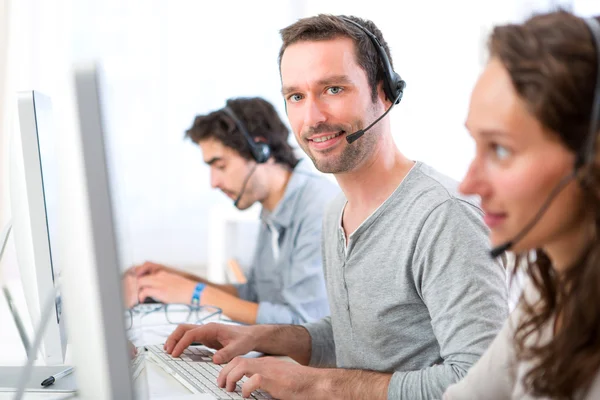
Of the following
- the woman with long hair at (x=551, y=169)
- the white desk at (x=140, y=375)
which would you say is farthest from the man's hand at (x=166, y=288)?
the woman with long hair at (x=551, y=169)

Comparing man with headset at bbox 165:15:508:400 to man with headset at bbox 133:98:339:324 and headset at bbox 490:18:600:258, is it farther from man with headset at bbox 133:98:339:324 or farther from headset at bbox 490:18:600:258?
man with headset at bbox 133:98:339:324

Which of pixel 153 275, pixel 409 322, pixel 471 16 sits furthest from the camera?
pixel 471 16

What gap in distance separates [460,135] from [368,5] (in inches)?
30.7

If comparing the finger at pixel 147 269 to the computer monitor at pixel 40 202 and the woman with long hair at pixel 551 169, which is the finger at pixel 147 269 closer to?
Result: the computer monitor at pixel 40 202

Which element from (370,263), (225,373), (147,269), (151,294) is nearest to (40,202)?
(225,373)

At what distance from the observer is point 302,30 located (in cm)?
130

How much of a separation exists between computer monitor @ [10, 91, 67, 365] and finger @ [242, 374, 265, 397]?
29 centimetres

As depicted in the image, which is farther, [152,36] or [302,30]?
[152,36]

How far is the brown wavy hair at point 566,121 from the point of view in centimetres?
66

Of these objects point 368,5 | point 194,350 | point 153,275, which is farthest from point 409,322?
point 368,5

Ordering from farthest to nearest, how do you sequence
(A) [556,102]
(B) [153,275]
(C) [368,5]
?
(C) [368,5], (B) [153,275], (A) [556,102]

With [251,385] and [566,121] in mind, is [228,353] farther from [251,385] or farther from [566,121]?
[566,121]

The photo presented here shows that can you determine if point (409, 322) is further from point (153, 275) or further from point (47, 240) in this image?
point (153, 275)

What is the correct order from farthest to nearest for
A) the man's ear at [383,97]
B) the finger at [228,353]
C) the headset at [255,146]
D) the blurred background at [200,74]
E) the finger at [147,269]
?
the blurred background at [200,74]
the headset at [255,146]
the finger at [147,269]
the man's ear at [383,97]
the finger at [228,353]
